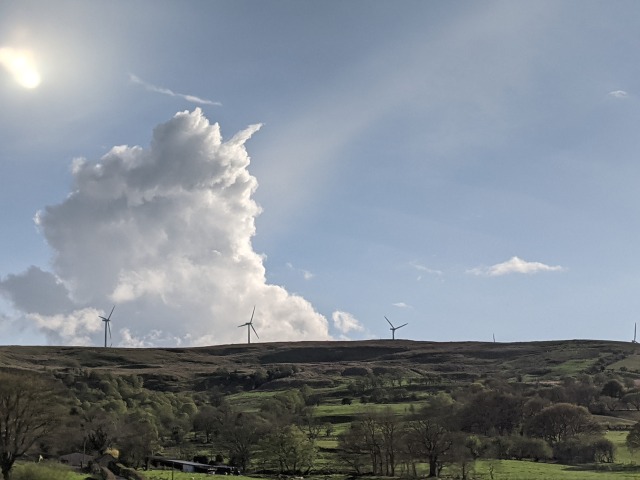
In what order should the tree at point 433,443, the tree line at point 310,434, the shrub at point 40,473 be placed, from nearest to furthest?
the shrub at point 40,473 < the tree line at point 310,434 < the tree at point 433,443

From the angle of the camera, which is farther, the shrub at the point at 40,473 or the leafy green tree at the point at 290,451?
the leafy green tree at the point at 290,451

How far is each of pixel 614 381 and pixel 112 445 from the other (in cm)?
12962

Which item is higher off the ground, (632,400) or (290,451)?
(632,400)

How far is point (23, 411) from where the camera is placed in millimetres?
92438

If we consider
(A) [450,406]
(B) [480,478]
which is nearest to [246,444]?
(B) [480,478]

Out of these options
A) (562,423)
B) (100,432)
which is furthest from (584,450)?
(100,432)

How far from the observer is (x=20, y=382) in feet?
310

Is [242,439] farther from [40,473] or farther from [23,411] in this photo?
[40,473]

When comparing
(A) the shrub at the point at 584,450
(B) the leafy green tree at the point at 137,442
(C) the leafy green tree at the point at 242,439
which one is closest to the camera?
(B) the leafy green tree at the point at 137,442

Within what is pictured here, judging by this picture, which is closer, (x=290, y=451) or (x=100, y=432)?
(x=290, y=451)

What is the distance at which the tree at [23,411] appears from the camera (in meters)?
92.6

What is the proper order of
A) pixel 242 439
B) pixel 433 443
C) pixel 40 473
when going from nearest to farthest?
pixel 40 473 < pixel 433 443 < pixel 242 439

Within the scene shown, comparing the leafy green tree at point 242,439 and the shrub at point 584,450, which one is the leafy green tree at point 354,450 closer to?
the leafy green tree at point 242,439

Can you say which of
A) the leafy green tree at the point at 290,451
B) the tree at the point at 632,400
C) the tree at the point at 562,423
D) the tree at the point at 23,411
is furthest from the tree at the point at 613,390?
the tree at the point at 23,411
